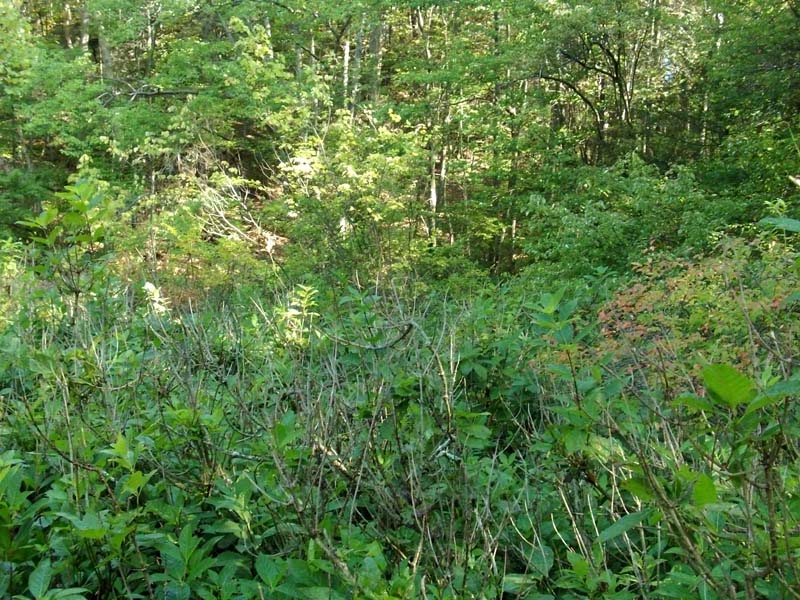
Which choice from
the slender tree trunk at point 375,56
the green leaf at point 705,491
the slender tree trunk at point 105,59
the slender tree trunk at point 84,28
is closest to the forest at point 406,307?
the green leaf at point 705,491

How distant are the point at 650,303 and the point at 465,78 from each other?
442 inches

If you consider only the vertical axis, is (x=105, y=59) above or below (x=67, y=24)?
below

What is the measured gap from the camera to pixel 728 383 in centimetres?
104

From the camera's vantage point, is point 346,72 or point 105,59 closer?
point 346,72

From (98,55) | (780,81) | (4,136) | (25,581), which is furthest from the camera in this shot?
(98,55)

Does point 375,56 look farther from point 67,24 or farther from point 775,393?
point 775,393

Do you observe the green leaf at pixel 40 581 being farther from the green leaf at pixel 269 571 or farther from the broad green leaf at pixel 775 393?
the broad green leaf at pixel 775 393

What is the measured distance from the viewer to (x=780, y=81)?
36.1ft

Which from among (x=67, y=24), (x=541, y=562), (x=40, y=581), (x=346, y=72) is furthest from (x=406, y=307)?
(x=67, y=24)

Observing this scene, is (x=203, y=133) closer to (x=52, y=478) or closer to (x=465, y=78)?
(x=465, y=78)

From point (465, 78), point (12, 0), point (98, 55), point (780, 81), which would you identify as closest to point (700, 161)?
point (780, 81)

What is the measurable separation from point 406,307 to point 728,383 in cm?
263

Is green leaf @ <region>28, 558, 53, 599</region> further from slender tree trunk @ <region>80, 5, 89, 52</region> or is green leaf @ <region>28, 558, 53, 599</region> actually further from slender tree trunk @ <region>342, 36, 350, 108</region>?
slender tree trunk @ <region>80, 5, 89, 52</region>

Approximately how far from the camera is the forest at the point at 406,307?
1.83 metres
